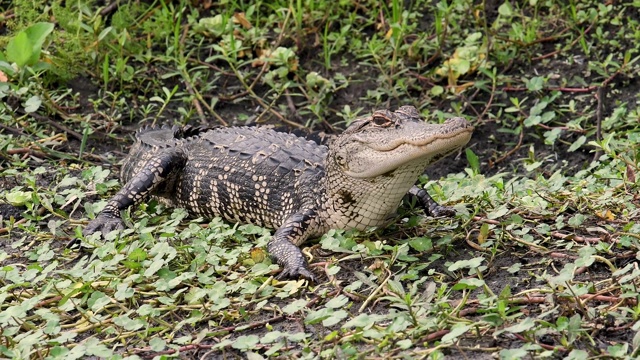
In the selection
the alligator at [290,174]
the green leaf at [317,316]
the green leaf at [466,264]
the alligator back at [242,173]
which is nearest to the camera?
the green leaf at [317,316]

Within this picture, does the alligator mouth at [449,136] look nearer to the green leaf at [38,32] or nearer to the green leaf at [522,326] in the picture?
the green leaf at [522,326]

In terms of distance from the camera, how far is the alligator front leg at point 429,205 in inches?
219

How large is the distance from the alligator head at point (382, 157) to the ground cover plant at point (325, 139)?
0.19 metres

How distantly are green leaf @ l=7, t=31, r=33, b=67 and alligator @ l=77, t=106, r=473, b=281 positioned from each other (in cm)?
122

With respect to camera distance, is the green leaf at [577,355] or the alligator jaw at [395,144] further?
the alligator jaw at [395,144]

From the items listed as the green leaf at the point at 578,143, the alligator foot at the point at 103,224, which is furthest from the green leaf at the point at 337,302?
the green leaf at the point at 578,143

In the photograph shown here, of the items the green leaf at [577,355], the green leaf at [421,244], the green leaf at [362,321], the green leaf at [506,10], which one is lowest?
the green leaf at [421,244]

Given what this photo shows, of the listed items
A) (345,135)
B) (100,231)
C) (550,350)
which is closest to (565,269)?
(550,350)

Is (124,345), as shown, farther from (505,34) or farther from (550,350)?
(505,34)

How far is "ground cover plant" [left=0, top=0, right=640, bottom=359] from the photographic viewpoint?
13.6ft

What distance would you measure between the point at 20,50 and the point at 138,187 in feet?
6.48

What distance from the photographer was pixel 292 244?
5258 millimetres

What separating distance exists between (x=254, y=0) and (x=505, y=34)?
2.49 meters

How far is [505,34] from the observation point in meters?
8.48
